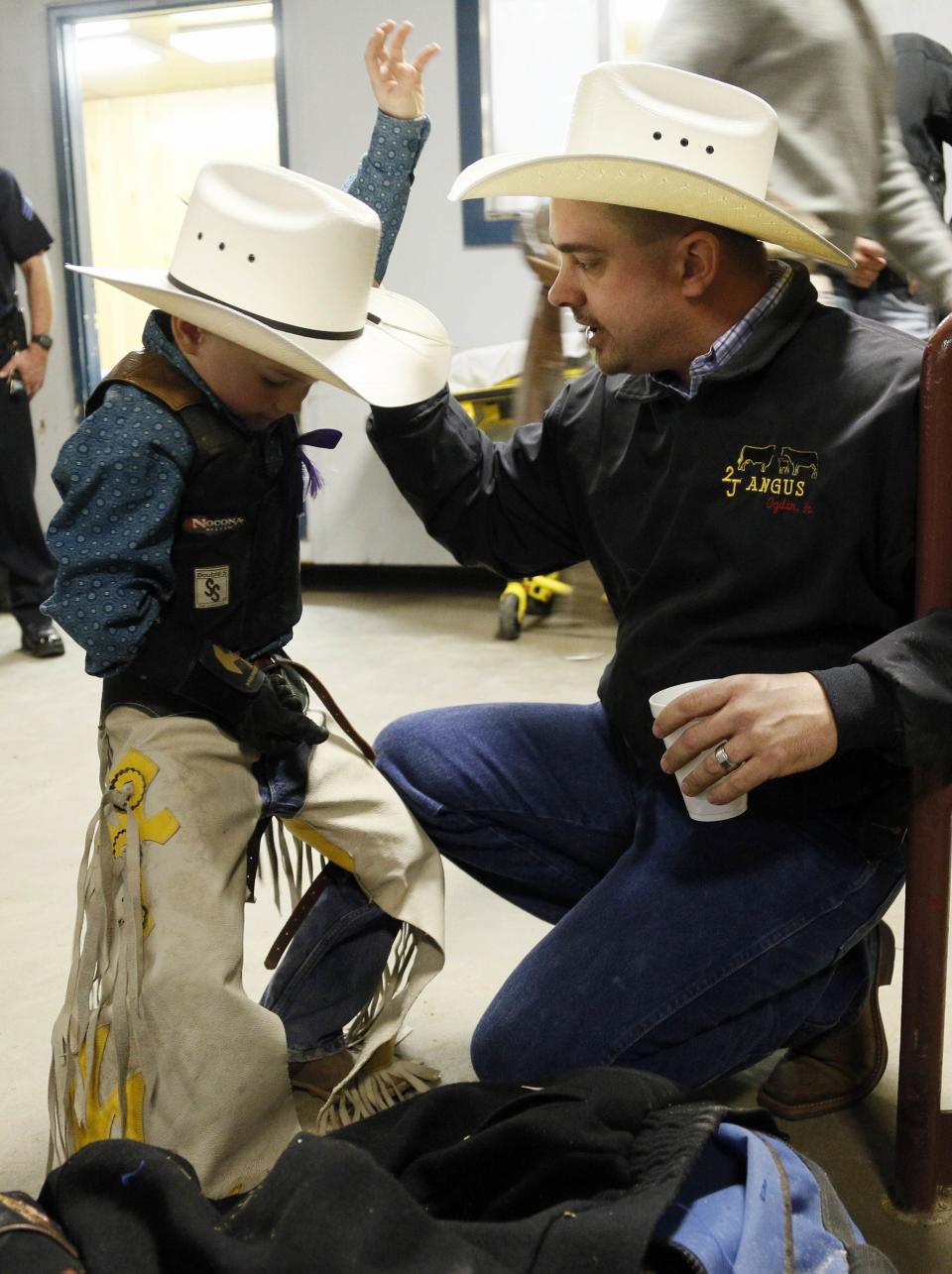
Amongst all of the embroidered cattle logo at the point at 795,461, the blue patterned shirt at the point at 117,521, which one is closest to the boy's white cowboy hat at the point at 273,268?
the blue patterned shirt at the point at 117,521

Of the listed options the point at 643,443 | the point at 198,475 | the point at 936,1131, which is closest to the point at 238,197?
the point at 198,475

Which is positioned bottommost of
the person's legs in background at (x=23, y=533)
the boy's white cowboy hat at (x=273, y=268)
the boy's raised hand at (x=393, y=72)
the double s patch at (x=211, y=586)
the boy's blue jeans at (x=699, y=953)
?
the person's legs in background at (x=23, y=533)

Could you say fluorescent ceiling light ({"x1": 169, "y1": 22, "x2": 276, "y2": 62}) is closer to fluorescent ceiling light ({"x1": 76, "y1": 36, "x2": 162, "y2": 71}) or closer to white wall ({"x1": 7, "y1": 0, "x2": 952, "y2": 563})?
fluorescent ceiling light ({"x1": 76, "y1": 36, "x2": 162, "y2": 71})

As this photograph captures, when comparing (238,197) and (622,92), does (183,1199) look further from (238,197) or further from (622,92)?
(622,92)

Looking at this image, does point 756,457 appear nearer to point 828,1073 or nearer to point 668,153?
point 668,153

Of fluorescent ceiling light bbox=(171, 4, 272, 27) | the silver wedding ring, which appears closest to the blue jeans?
the silver wedding ring

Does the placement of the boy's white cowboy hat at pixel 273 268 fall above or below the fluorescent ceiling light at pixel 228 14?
below

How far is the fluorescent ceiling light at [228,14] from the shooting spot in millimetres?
5191

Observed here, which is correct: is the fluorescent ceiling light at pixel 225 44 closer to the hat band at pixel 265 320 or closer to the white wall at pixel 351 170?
the white wall at pixel 351 170

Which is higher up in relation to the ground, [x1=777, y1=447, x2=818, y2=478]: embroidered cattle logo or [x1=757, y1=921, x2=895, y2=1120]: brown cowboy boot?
[x1=777, y1=447, x2=818, y2=478]: embroidered cattle logo

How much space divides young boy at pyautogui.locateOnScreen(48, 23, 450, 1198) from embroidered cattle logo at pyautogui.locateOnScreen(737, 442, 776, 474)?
1.34ft

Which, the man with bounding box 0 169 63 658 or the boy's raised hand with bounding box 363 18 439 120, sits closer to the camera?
the boy's raised hand with bounding box 363 18 439 120

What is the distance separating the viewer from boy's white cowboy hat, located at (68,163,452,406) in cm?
135

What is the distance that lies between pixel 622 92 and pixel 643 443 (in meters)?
0.41
